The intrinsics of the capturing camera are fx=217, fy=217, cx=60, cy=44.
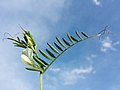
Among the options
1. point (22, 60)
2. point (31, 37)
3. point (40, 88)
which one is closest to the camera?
point (40, 88)

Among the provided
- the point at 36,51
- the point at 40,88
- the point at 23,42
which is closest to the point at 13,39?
the point at 23,42

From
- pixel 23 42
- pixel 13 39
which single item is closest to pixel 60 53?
pixel 23 42

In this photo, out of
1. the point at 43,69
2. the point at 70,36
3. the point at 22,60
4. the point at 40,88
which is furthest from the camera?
the point at 70,36

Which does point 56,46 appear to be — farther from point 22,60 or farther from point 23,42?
point 22,60

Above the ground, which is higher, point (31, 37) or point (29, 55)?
point (31, 37)

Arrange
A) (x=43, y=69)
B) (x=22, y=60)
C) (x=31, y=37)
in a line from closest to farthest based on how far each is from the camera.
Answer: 1. (x=22, y=60)
2. (x=43, y=69)
3. (x=31, y=37)

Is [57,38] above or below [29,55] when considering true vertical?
above

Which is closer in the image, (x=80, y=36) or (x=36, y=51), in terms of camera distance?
(x=36, y=51)

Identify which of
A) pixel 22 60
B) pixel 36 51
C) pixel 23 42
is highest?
pixel 23 42

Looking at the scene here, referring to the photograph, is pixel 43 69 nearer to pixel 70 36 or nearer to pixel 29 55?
pixel 29 55

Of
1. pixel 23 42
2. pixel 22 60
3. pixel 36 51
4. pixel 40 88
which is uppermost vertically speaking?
pixel 23 42
